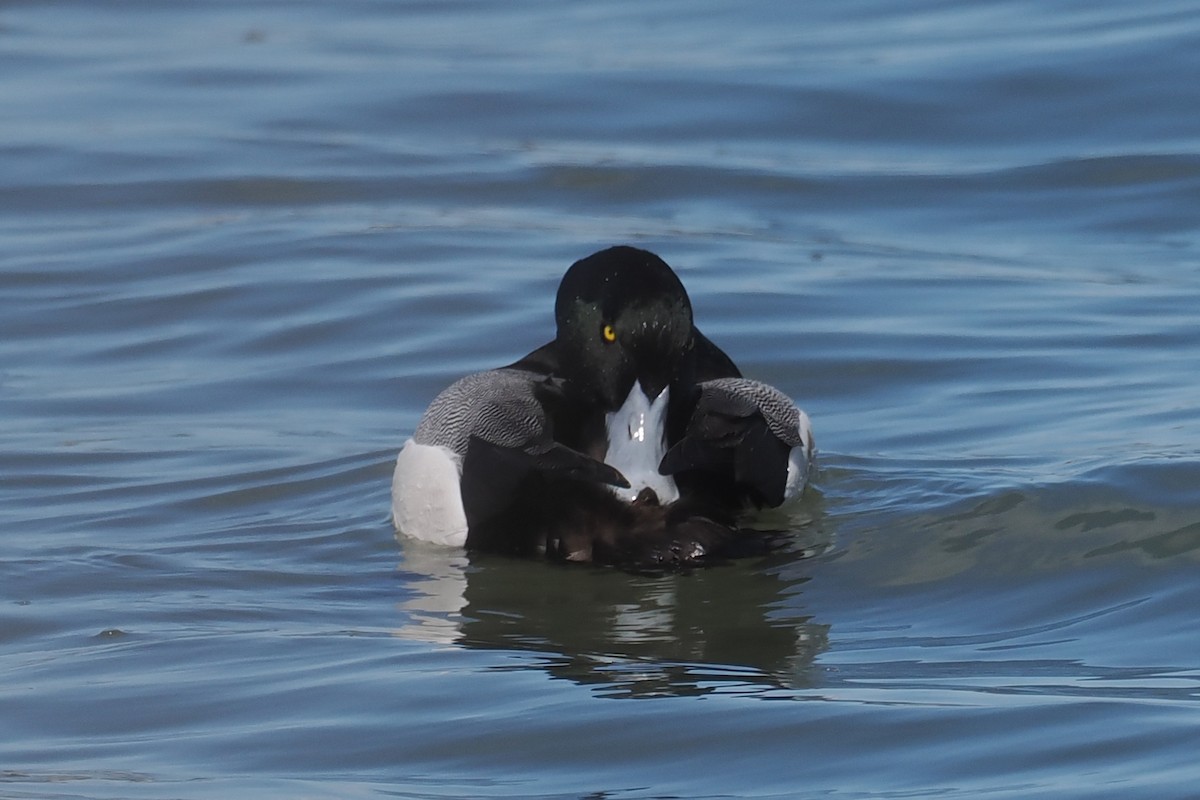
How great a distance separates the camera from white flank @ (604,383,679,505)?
6371 millimetres

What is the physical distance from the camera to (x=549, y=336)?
A: 33.5ft

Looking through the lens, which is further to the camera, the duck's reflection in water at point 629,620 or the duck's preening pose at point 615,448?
the duck's preening pose at point 615,448

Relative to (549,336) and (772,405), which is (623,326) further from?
(549,336)

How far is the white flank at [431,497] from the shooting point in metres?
7.07

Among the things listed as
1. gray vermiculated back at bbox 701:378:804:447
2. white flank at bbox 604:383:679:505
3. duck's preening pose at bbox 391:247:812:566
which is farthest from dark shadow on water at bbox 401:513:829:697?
gray vermiculated back at bbox 701:378:804:447

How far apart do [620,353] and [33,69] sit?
12.3 meters

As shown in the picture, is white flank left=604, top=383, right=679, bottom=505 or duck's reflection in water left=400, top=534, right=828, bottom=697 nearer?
duck's reflection in water left=400, top=534, right=828, bottom=697

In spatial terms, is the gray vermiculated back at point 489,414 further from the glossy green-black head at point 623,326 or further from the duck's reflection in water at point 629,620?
the duck's reflection in water at point 629,620

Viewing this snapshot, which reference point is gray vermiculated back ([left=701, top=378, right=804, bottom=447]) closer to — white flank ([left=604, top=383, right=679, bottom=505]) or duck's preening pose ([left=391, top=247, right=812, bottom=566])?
duck's preening pose ([left=391, top=247, right=812, bottom=566])

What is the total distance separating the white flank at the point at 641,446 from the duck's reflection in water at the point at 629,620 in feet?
1.05

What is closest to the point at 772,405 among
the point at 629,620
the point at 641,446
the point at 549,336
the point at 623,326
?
the point at 623,326

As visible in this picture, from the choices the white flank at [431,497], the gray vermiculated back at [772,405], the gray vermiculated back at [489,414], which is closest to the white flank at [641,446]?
the gray vermiculated back at [489,414]

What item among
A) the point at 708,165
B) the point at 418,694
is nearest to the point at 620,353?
the point at 418,694

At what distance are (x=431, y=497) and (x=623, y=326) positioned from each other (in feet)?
3.35
